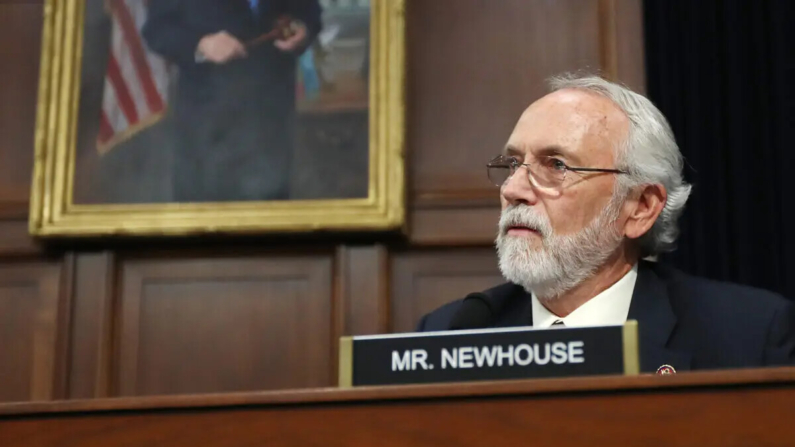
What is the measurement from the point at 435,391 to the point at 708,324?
1.24 m

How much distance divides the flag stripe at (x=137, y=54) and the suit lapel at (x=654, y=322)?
184cm

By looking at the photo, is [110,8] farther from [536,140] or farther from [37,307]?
[536,140]

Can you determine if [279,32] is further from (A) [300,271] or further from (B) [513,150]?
(B) [513,150]

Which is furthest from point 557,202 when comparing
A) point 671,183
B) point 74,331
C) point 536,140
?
point 74,331

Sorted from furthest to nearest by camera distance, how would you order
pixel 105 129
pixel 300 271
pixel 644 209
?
pixel 105 129 < pixel 300 271 < pixel 644 209

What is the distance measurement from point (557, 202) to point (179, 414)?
1.35 metres

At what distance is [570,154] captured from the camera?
8.62 feet

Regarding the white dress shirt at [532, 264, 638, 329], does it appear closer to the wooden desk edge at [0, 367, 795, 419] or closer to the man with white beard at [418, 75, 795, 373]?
the man with white beard at [418, 75, 795, 373]

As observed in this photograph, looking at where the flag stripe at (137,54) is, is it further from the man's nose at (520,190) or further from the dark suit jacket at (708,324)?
the dark suit jacket at (708,324)

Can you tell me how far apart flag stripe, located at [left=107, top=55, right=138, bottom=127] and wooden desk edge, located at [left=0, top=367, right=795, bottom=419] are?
229 cm

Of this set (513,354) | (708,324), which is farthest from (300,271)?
(513,354)

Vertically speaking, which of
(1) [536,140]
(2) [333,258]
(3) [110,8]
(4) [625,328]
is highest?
(3) [110,8]

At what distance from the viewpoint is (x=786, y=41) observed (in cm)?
366

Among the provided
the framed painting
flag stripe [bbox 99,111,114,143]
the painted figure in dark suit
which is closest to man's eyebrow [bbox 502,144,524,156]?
the framed painting
